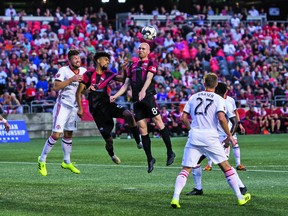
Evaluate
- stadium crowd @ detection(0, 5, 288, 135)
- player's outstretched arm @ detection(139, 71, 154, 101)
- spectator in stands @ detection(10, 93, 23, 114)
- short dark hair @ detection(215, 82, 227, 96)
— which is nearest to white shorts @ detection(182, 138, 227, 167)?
short dark hair @ detection(215, 82, 227, 96)

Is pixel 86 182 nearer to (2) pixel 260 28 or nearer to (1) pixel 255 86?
(1) pixel 255 86

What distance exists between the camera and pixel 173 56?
142 feet

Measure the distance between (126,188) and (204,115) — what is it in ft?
10.2

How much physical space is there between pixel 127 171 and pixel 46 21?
84.0 feet

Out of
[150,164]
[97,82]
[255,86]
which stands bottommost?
[255,86]

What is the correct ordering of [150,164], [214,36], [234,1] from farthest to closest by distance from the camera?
[234,1], [214,36], [150,164]

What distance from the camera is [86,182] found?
53.1 feet

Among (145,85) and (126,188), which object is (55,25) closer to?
(145,85)

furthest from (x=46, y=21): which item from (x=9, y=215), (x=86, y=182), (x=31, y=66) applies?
(x=9, y=215)

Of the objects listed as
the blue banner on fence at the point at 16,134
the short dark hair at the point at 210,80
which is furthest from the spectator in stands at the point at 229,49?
the short dark hair at the point at 210,80

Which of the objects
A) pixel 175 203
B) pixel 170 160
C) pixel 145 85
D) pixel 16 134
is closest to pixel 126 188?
pixel 170 160

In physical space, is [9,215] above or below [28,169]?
above

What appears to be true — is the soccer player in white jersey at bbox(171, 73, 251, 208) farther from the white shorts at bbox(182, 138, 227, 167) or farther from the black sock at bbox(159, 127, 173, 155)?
the black sock at bbox(159, 127, 173, 155)

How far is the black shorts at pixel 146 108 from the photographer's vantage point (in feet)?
53.9
